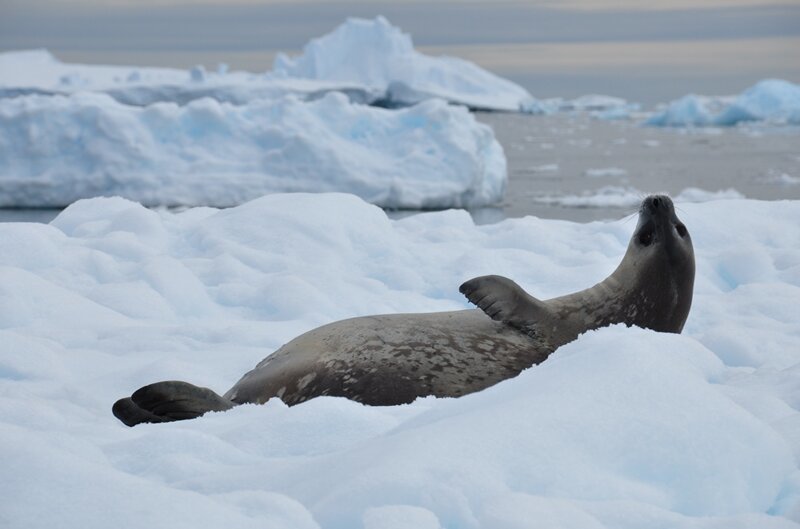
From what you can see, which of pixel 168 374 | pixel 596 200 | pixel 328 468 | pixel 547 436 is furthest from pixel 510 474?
pixel 596 200

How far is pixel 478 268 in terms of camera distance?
5172 millimetres

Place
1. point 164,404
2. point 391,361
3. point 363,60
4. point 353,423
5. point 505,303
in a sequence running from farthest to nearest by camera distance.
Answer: point 363,60 → point 505,303 → point 391,361 → point 164,404 → point 353,423

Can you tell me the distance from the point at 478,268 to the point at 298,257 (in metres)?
0.94

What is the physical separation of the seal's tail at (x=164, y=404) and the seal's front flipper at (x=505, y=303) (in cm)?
93

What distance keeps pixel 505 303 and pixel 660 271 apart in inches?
24.3

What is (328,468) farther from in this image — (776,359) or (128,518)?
(776,359)

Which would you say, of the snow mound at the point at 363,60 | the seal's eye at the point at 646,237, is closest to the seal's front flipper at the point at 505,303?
the seal's eye at the point at 646,237

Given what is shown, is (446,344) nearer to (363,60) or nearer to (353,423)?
(353,423)

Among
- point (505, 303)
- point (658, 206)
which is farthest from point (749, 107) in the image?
point (505, 303)

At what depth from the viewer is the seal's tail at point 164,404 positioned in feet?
8.77

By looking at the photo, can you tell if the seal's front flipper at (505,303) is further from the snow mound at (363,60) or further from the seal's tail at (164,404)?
the snow mound at (363,60)

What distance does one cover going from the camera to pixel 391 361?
2.99m

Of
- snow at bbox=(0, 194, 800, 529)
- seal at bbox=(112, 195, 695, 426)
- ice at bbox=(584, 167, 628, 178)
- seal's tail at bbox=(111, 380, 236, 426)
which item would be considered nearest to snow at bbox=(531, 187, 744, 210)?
ice at bbox=(584, 167, 628, 178)

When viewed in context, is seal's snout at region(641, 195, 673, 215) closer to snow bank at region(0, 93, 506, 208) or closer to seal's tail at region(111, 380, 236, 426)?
seal's tail at region(111, 380, 236, 426)
